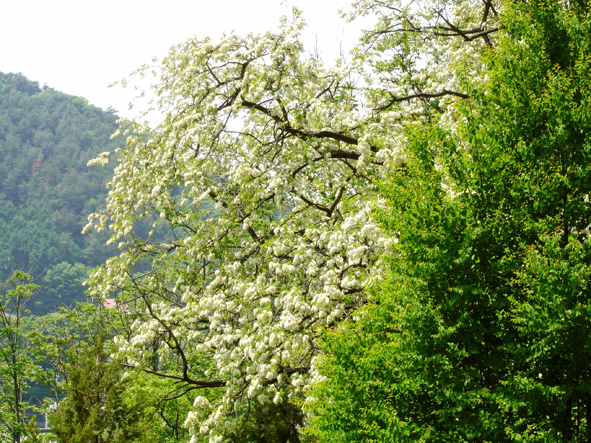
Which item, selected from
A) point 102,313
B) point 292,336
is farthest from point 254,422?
point 102,313

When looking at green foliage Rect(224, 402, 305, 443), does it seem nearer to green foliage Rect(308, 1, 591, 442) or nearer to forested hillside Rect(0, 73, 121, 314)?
green foliage Rect(308, 1, 591, 442)

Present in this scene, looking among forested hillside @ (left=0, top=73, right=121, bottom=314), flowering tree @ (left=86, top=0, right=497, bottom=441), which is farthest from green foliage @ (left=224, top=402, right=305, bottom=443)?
forested hillside @ (left=0, top=73, right=121, bottom=314)

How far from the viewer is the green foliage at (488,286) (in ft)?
17.7

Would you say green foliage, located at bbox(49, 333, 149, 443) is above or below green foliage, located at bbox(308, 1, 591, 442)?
below

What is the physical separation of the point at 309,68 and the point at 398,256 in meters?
3.38

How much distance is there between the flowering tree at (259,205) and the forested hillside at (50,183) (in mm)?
50971

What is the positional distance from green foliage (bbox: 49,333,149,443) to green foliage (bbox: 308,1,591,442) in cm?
270

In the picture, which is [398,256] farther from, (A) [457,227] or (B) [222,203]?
(B) [222,203]

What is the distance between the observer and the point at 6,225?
70688 mm

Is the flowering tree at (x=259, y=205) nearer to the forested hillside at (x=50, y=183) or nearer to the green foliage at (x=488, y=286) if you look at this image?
the green foliage at (x=488, y=286)

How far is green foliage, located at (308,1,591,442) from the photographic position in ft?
17.7

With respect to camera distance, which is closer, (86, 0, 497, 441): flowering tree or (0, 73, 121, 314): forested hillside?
(86, 0, 497, 441): flowering tree

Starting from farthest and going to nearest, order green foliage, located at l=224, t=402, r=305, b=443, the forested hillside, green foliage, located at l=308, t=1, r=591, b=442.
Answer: the forested hillside → green foliage, located at l=224, t=402, r=305, b=443 → green foliage, located at l=308, t=1, r=591, b=442

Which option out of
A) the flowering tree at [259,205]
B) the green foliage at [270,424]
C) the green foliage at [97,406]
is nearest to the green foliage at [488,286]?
the flowering tree at [259,205]
